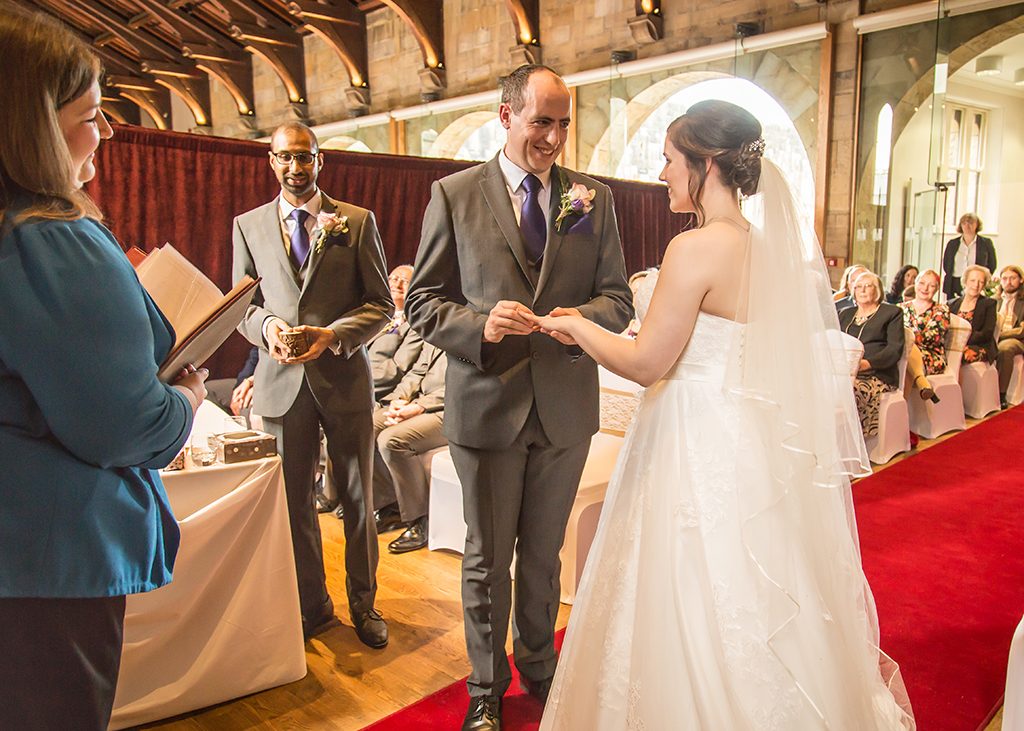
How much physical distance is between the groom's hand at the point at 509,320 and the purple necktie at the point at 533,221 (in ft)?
0.92

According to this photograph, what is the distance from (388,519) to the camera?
4.35 m

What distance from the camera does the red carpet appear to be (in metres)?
2.53

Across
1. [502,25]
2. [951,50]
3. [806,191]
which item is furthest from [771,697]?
[502,25]

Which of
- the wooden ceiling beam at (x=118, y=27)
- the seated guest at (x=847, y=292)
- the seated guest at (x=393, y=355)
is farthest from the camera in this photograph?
the wooden ceiling beam at (x=118, y=27)

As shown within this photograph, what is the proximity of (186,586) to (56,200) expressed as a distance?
1538 millimetres

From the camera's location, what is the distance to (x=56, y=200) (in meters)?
1.18

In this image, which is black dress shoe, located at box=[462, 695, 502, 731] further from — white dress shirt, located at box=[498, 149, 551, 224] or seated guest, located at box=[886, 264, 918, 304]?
seated guest, located at box=[886, 264, 918, 304]

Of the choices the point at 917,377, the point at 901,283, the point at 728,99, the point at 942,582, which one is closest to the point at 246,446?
the point at 942,582

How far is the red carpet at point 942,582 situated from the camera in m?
2.53

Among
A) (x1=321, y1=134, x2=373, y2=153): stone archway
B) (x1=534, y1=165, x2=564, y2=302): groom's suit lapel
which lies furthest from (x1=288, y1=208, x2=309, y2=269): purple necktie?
(x1=321, y1=134, x2=373, y2=153): stone archway

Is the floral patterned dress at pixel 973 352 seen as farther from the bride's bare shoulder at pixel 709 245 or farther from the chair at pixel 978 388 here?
the bride's bare shoulder at pixel 709 245

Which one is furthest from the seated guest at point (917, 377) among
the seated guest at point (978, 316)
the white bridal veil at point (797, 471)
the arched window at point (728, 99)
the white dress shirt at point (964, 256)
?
the white bridal veil at point (797, 471)

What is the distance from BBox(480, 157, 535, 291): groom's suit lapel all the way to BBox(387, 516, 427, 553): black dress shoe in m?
2.11

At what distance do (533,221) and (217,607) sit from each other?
1.51m
